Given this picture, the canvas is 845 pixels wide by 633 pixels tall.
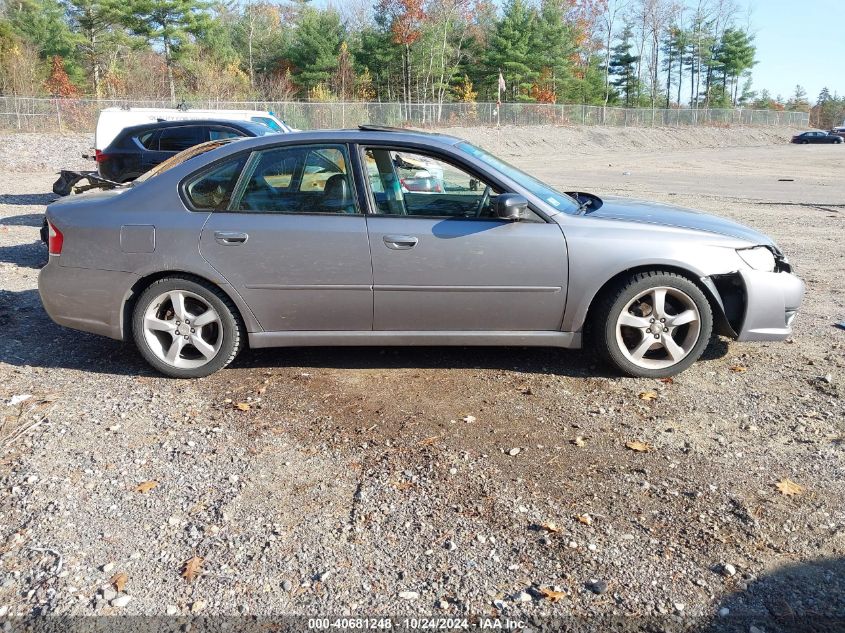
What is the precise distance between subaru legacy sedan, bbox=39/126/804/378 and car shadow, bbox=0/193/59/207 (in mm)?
12325

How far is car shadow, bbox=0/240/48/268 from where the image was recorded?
29.1ft

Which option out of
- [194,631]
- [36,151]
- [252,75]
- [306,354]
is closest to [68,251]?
[306,354]

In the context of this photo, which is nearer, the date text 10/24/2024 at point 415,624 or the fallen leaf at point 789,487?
the date text 10/24/2024 at point 415,624

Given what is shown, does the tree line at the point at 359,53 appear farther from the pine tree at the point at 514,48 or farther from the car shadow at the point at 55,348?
the car shadow at the point at 55,348

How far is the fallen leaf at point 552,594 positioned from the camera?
111 inches

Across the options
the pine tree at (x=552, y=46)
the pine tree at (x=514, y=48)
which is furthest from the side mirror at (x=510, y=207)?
the pine tree at (x=552, y=46)

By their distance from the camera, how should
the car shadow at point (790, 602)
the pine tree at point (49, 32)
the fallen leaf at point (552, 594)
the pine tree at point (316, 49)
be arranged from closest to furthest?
the car shadow at point (790, 602) → the fallen leaf at point (552, 594) → the pine tree at point (49, 32) → the pine tree at point (316, 49)

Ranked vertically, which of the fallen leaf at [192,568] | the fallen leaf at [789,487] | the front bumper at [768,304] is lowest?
the fallen leaf at [192,568]

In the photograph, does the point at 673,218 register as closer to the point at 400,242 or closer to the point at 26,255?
the point at 400,242

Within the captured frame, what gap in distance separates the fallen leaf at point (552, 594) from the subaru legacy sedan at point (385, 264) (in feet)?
7.54

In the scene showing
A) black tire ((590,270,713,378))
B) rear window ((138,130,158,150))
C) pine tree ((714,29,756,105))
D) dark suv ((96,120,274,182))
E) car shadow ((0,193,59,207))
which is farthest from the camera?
pine tree ((714,29,756,105))

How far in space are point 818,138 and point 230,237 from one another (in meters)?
68.7

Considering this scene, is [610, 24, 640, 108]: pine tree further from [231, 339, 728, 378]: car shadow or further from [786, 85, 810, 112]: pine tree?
[231, 339, 728, 378]: car shadow

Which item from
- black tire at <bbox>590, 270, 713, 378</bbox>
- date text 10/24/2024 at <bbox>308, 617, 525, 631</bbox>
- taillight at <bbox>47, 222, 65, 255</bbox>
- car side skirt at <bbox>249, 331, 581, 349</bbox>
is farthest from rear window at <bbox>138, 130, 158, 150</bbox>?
Answer: date text 10/24/2024 at <bbox>308, 617, 525, 631</bbox>
